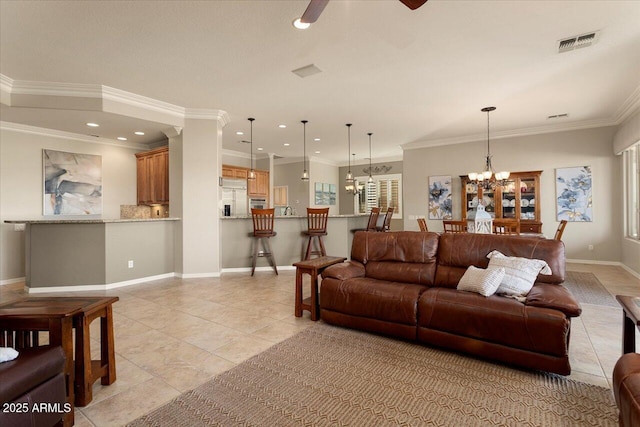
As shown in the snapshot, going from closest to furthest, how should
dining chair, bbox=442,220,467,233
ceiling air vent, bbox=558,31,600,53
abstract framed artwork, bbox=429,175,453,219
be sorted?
ceiling air vent, bbox=558,31,600,53 < dining chair, bbox=442,220,467,233 < abstract framed artwork, bbox=429,175,453,219

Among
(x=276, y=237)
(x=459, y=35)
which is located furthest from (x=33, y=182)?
(x=459, y=35)

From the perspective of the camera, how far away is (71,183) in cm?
563

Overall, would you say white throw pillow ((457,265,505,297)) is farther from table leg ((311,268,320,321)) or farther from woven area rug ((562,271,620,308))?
woven area rug ((562,271,620,308))

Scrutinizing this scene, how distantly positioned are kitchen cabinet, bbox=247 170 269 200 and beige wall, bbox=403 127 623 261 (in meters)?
4.59

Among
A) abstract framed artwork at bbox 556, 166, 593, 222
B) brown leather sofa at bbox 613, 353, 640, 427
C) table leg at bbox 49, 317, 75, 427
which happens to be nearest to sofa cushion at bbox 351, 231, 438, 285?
brown leather sofa at bbox 613, 353, 640, 427

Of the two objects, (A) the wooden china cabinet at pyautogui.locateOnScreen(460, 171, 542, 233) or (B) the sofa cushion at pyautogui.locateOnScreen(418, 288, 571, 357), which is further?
(A) the wooden china cabinet at pyautogui.locateOnScreen(460, 171, 542, 233)

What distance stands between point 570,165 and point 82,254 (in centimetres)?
883

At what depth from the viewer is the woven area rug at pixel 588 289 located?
3.70 meters

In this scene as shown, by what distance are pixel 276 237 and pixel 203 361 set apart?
3.45m

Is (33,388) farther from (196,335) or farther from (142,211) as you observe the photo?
(142,211)

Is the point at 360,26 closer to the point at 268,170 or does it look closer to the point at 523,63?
the point at 523,63

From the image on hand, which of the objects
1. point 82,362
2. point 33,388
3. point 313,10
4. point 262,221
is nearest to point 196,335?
point 82,362

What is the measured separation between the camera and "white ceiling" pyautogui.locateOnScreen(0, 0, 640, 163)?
2.62m

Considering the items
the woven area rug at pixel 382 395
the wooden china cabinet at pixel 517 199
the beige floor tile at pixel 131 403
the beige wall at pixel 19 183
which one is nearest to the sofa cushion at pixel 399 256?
the woven area rug at pixel 382 395
